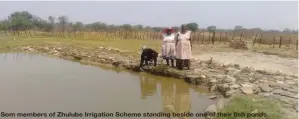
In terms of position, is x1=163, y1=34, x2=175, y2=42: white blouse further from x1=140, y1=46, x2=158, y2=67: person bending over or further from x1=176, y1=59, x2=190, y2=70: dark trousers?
x1=176, y1=59, x2=190, y2=70: dark trousers

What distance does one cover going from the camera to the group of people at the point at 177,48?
9359 millimetres

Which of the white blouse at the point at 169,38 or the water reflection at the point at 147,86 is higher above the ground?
the white blouse at the point at 169,38

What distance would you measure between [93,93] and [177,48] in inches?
125

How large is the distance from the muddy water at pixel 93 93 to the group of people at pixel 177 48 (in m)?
0.68

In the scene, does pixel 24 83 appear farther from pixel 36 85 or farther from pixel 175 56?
pixel 175 56

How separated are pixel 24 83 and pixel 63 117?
3.30 m

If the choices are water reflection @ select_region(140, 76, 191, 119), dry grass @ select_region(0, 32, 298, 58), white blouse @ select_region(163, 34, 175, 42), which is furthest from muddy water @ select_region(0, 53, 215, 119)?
dry grass @ select_region(0, 32, 298, 58)

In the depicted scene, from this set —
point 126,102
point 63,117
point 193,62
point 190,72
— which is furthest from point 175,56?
point 63,117

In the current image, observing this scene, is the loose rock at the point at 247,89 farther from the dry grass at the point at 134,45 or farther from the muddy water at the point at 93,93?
the dry grass at the point at 134,45

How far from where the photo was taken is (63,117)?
5742mm

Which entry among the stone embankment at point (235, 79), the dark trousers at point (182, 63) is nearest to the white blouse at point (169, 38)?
the dark trousers at point (182, 63)

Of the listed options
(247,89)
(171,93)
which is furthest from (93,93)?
(247,89)

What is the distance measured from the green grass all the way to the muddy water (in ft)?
2.55

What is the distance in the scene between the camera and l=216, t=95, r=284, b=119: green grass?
17.5 ft
